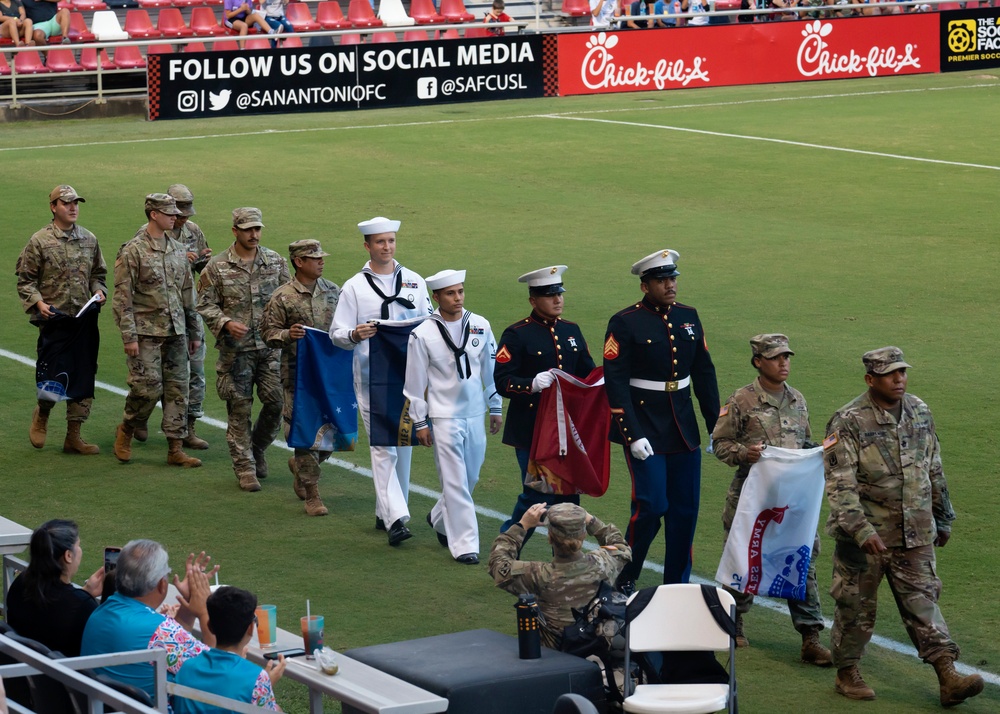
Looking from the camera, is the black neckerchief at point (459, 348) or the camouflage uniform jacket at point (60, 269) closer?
the black neckerchief at point (459, 348)

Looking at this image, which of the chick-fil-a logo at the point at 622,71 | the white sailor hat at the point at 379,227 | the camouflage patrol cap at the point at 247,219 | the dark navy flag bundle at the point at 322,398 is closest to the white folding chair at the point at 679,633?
the white sailor hat at the point at 379,227

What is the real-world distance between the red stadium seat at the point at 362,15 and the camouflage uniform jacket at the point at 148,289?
2661cm

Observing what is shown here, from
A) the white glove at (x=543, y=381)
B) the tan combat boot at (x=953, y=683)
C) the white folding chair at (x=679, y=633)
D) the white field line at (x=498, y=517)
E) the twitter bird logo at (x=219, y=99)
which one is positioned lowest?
the white field line at (x=498, y=517)

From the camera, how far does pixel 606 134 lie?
28.5 metres

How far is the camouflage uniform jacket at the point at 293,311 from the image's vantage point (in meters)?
11.2

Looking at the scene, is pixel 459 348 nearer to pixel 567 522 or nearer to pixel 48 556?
pixel 567 522

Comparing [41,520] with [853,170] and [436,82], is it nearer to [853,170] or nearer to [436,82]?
[853,170]

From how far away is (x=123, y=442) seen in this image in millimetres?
12633

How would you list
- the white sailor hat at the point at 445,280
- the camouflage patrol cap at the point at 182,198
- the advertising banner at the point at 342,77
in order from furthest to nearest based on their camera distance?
the advertising banner at the point at 342,77
the camouflage patrol cap at the point at 182,198
the white sailor hat at the point at 445,280

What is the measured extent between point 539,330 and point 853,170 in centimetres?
1627

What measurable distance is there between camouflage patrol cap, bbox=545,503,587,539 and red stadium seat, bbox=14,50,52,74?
87.9 feet

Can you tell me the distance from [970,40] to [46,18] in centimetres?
2154

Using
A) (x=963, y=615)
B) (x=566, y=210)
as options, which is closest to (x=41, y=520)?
(x=963, y=615)

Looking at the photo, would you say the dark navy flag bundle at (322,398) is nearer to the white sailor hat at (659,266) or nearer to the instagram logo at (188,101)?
the white sailor hat at (659,266)
